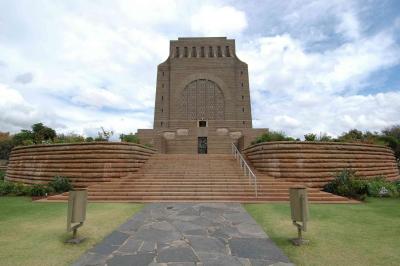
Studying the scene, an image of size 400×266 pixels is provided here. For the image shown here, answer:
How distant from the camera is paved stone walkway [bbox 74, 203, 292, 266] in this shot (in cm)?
402

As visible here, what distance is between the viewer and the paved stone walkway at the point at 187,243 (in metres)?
4.02

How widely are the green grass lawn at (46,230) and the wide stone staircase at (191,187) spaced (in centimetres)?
136

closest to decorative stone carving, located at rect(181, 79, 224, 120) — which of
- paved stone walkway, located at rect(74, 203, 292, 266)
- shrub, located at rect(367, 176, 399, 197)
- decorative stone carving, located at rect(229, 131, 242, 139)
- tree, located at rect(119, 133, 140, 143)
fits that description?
decorative stone carving, located at rect(229, 131, 242, 139)

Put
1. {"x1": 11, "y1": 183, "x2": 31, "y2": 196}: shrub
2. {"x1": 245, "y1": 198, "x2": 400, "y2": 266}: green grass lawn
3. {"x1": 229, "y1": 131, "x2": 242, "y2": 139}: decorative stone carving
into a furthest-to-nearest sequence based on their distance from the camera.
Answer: {"x1": 229, "y1": 131, "x2": 242, "y2": 139}: decorative stone carving < {"x1": 11, "y1": 183, "x2": 31, "y2": 196}: shrub < {"x1": 245, "y1": 198, "x2": 400, "y2": 266}: green grass lawn

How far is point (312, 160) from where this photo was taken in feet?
39.9

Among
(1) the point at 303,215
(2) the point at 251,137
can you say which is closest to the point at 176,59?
(2) the point at 251,137

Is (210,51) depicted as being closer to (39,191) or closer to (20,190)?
(20,190)

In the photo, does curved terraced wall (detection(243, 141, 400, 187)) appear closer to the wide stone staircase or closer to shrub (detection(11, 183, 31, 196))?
the wide stone staircase

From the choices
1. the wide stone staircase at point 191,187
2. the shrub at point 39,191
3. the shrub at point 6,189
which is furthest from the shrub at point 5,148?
the wide stone staircase at point 191,187

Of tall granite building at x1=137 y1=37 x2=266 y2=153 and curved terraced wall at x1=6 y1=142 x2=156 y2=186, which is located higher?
tall granite building at x1=137 y1=37 x2=266 y2=153

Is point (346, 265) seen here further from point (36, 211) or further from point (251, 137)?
point (251, 137)

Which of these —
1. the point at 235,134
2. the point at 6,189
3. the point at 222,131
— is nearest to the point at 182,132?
the point at 222,131

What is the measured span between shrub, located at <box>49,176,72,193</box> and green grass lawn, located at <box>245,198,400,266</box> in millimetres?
7682

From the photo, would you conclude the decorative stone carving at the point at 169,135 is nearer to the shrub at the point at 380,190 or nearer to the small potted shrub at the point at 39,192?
the small potted shrub at the point at 39,192
